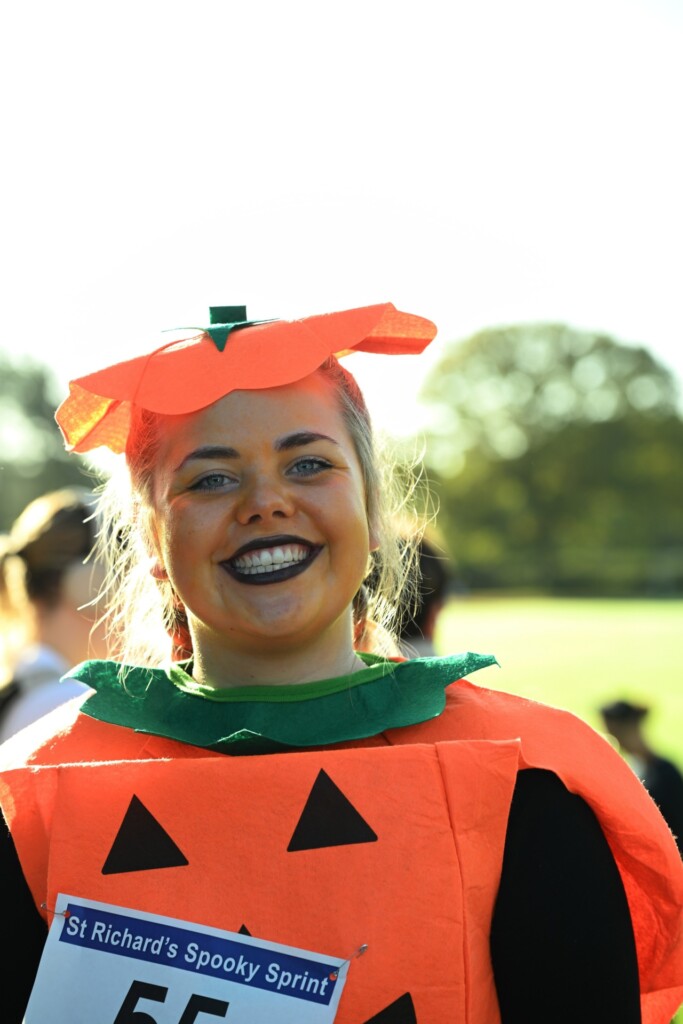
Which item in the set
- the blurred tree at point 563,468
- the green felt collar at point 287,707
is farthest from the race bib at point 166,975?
the blurred tree at point 563,468

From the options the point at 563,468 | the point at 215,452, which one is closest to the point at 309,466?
the point at 215,452

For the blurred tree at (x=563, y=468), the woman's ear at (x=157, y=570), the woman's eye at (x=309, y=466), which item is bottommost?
the woman's ear at (x=157, y=570)

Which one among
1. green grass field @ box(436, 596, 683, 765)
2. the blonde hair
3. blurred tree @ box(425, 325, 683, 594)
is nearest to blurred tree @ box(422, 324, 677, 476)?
blurred tree @ box(425, 325, 683, 594)

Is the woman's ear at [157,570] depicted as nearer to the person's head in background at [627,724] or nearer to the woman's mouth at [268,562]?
the woman's mouth at [268,562]

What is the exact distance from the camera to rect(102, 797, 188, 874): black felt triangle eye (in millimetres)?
1780

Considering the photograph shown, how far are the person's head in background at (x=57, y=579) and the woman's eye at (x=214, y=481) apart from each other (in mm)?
2078

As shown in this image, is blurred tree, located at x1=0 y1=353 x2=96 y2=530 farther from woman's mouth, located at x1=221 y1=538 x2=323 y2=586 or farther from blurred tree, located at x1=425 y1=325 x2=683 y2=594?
woman's mouth, located at x1=221 y1=538 x2=323 y2=586

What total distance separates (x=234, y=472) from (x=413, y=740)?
53cm

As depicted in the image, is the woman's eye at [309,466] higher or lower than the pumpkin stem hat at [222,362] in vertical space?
lower

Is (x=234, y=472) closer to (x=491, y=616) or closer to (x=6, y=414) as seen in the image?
(x=491, y=616)

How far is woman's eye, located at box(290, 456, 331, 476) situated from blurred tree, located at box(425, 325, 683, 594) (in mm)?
48238

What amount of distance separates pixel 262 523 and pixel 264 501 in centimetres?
4

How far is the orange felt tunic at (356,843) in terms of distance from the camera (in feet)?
5.53

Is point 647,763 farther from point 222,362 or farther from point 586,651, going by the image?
point 586,651
